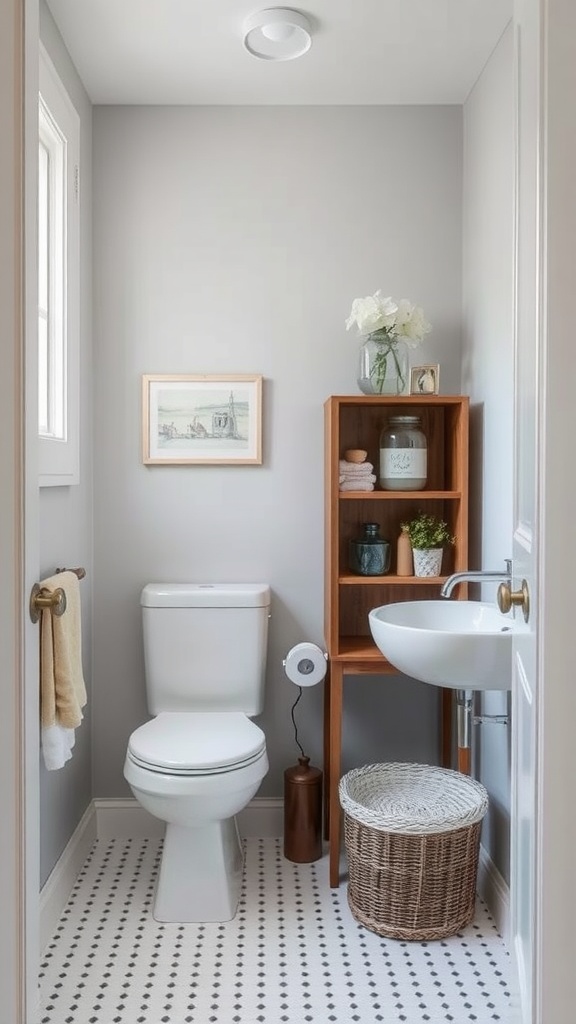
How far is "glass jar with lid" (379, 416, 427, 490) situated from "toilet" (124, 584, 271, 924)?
1.78 feet

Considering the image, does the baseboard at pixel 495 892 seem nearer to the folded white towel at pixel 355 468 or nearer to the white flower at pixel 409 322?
the folded white towel at pixel 355 468

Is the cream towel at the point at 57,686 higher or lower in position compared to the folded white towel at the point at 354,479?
lower

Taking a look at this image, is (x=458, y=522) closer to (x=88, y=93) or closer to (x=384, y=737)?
(x=384, y=737)

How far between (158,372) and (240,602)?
2.66 ft

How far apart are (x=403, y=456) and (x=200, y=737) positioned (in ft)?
3.35

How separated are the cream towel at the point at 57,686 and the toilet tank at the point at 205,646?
20.4 inches

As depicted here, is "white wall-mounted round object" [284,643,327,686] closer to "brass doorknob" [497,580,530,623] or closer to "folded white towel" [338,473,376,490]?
"folded white towel" [338,473,376,490]

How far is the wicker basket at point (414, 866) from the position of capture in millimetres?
2125

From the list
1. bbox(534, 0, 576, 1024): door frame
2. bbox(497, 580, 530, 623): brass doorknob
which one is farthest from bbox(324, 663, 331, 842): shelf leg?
bbox(534, 0, 576, 1024): door frame

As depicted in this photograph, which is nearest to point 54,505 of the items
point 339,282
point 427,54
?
point 339,282

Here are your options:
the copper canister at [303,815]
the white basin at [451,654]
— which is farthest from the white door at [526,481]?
the copper canister at [303,815]

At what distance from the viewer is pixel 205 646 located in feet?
8.47

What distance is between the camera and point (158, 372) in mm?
2730

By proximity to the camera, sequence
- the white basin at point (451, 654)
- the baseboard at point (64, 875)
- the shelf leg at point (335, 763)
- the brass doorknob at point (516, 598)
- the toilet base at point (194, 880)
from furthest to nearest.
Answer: the shelf leg at point (335, 763)
the toilet base at point (194, 880)
the baseboard at point (64, 875)
the white basin at point (451, 654)
the brass doorknob at point (516, 598)
